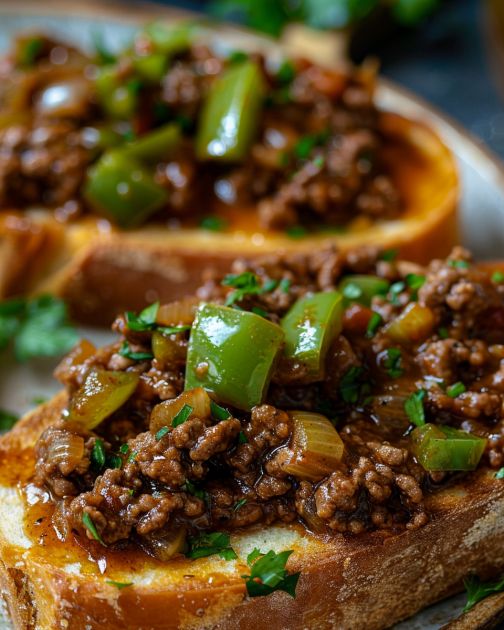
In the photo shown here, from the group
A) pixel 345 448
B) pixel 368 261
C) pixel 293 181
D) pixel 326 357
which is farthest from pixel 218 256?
pixel 345 448

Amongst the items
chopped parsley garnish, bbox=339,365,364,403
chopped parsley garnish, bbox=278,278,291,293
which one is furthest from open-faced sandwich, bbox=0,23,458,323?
chopped parsley garnish, bbox=339,365,364,403

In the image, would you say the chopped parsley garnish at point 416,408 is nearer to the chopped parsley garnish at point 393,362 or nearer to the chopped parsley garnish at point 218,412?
the chopped parsley garnish at point 393,362

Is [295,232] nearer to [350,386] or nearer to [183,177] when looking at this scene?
[183,177]

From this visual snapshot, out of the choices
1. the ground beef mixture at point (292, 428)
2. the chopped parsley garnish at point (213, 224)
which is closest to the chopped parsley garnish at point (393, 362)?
the ground beef mixture at point (292, 428)

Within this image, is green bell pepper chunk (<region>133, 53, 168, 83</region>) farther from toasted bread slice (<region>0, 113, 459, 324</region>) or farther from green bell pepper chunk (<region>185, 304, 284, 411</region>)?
green bell pepper chunk (<region>185, 304, 284, 411</region>)

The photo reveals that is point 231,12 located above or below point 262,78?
Answer: below

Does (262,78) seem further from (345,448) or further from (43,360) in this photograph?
(345,448)
